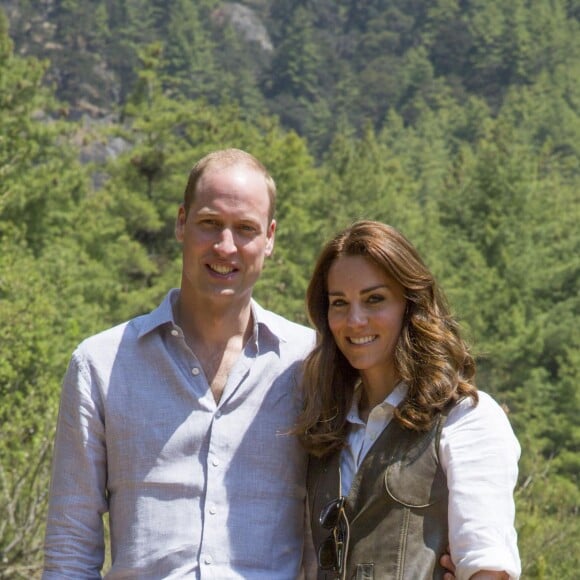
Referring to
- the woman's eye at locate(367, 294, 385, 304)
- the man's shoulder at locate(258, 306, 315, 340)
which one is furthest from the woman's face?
the man's shoulder at locate(258, 306, 315, 340)

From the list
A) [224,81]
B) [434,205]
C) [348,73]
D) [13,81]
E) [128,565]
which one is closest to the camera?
[128,565]

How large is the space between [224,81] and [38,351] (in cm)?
9242

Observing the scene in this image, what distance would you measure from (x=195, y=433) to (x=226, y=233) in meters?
0.51

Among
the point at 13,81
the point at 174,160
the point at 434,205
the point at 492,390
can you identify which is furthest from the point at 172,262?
the point at 434,205

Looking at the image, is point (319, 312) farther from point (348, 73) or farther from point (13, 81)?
point (348, 73)

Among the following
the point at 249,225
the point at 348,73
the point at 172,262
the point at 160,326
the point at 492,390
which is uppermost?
the point at 348,73

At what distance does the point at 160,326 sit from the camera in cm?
341

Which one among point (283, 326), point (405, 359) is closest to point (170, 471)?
point (283, 326)

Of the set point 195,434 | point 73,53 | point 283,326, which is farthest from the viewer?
point 73,53

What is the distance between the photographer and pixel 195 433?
128 inches

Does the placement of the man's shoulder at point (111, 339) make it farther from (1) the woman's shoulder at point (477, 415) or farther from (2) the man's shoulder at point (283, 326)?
(1) the woman's shoulder at point (477, 415)

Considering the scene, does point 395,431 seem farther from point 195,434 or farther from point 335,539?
point 195,434

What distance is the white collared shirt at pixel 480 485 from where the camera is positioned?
287cm

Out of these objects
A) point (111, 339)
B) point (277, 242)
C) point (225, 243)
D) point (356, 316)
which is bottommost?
point (277, 242)
